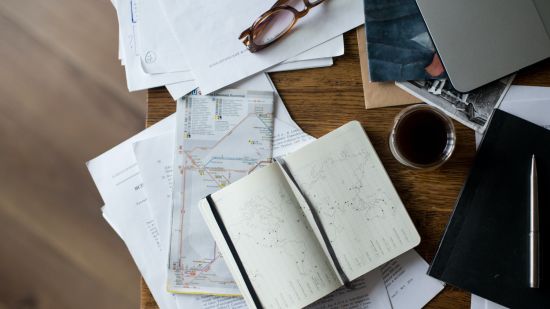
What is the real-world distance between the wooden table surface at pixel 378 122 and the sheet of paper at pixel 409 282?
0.5 inches

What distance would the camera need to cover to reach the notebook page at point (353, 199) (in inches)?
25.2

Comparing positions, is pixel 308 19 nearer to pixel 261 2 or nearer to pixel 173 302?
pixel 261 2

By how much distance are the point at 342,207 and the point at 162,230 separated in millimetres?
271

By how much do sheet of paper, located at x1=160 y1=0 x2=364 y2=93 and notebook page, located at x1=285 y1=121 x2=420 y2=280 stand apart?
142mm

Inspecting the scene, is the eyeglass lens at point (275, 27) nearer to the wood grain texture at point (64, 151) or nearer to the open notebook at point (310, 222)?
the open notebook at point (310, 222)

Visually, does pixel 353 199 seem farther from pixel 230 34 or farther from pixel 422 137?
pixel 230 34

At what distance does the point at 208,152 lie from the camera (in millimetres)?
675

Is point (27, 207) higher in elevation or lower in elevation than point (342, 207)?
higher

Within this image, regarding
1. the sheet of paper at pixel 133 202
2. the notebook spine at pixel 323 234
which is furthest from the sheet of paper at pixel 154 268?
the notebook spine at pixel 323 234

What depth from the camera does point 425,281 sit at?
26.1 inches

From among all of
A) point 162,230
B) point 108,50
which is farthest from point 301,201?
point 108,50

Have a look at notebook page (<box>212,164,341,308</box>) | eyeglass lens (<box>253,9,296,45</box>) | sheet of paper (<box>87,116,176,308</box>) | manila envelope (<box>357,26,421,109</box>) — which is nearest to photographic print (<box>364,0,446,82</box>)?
manila envelope (<box>357,26,421,109</box>)

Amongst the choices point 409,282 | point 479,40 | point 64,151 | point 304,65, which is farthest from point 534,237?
point 64,151

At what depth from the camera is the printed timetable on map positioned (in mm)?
670
